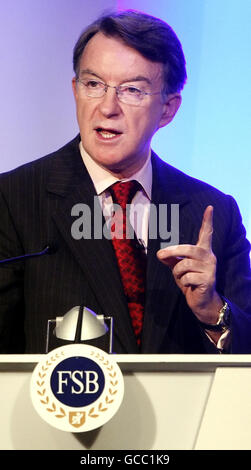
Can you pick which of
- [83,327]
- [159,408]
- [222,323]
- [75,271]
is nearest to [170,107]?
[75,271]

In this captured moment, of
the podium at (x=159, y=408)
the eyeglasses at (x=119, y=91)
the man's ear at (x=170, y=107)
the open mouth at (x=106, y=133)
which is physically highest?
the eyeglasses at (x=119, y=91)

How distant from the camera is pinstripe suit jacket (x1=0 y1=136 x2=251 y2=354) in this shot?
2.11m

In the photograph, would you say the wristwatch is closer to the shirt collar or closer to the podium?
the shirt collar

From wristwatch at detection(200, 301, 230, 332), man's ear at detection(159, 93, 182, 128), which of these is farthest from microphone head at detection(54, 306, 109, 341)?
man's ear at detection(159, 93, 182, 128)


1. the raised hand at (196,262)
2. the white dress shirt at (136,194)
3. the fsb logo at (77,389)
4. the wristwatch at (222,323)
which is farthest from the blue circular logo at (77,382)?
the white dress shirt at (136,194)

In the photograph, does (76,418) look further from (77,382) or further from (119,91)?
(119,91)

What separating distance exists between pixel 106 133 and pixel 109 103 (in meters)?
0.10

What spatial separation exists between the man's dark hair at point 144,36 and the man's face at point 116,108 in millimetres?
19

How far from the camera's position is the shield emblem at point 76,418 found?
1.13 m

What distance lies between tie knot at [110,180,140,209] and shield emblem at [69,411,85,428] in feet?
3.90

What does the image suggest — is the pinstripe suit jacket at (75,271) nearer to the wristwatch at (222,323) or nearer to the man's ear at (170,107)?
the wristwatch at (222,323)

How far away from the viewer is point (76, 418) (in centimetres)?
113

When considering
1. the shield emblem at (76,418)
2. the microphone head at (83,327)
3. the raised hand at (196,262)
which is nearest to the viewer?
the shield emblem at (76,418)

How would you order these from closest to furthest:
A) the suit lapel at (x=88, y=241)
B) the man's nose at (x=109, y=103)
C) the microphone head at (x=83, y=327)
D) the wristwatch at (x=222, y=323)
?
the microphone head at (x=83, y=327), the wristwatch at (x=222, y=323), the suit lapel at (x=88, y=241), the man's nose at (x=109, y=103)
